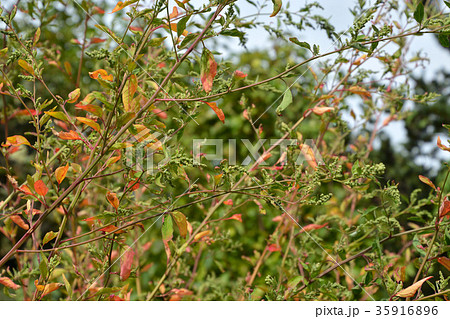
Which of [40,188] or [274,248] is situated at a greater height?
[40,188]

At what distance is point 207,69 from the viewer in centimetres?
85

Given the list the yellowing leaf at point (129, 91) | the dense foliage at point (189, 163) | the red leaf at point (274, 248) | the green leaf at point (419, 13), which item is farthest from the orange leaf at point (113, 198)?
the green leaf at point (419, 13)

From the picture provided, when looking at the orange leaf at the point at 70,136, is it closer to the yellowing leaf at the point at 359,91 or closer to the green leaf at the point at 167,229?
the green leaf at the point at 167,229

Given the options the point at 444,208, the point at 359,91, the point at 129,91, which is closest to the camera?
the point at 129,91

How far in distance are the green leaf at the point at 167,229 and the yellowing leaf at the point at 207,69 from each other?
283 mm

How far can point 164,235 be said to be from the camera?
2.86ft
